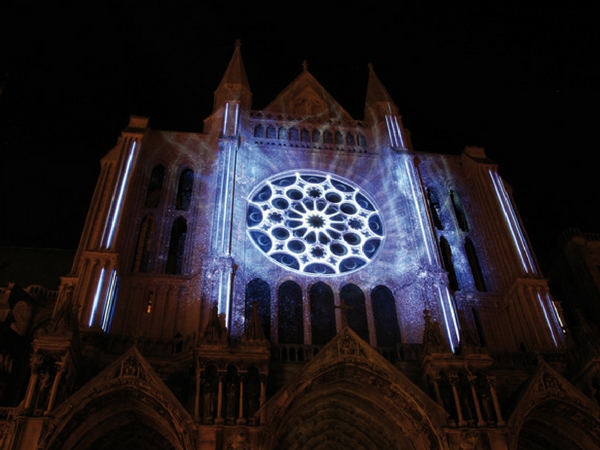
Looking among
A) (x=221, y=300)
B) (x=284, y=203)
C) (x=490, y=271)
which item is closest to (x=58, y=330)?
(x=221, y=300)

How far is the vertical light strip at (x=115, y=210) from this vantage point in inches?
836

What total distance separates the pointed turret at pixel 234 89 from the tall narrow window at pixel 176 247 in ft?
21.7

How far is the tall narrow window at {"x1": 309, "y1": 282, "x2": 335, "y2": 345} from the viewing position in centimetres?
2147

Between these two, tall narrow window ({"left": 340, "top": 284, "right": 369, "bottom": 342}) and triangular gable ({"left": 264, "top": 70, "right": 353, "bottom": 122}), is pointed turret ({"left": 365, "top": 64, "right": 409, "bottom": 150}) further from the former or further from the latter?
tall narrow window ({"left": 340, "top": 284, "right": 369, "bottom": 342})

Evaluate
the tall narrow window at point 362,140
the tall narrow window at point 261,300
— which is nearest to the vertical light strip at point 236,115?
the tall narrow window at point 362,140

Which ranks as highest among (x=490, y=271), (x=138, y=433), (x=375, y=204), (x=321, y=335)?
(x=375, y=204)

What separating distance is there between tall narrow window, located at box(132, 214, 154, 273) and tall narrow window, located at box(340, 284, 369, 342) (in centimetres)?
730

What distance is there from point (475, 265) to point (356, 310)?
577 cm

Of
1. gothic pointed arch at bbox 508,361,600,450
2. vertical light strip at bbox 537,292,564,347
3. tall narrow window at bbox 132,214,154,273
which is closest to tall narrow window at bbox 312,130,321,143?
tall narrow window at bbox 132,214,154,273

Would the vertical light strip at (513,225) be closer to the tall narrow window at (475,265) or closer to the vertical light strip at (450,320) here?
the tall narrow window at (475,265)

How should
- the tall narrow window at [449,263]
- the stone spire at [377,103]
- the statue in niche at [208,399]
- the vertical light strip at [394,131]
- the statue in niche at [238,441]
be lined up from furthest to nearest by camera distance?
the stone spire at [377,103], the vertical light strip at [394,131], the tall narrow window at [449,263], the statue in niche at [208,399], the statue in niche at [238,441]

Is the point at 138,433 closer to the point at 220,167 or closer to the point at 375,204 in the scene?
the point at 220,167

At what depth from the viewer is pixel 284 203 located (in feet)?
83.6

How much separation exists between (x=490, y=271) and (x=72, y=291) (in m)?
15.5
